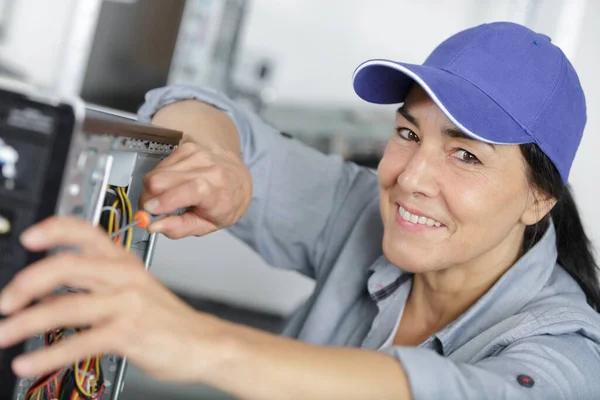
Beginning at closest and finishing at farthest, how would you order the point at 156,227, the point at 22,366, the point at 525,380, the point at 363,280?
the point at 22,366 < the point at 525,380 < the point at 156,227 < the point at 363,280

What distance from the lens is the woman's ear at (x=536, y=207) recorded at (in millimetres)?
1263

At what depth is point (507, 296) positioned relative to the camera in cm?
125

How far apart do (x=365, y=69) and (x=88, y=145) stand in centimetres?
71

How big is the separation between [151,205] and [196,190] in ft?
0.35

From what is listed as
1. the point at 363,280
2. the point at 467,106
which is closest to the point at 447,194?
the point at 467,106

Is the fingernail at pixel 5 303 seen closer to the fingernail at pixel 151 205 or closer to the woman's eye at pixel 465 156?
the fingernail at pixel 151 205

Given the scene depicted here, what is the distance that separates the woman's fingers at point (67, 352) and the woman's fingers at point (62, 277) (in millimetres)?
39

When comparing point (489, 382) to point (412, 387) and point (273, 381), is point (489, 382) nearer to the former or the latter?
point (412, 387)

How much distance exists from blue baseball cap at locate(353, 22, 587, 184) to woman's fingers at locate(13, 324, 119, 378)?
68cm

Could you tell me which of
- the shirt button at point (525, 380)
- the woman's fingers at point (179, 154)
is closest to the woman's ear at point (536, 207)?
the shirt button at point (525, 380)

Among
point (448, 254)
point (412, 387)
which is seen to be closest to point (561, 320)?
point (448, 254)

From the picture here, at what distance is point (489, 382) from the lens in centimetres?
83

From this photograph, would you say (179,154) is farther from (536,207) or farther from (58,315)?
(536,207)

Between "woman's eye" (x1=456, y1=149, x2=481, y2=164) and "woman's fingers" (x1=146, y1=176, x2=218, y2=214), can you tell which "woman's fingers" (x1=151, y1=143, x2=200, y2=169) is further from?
"woman's eye" (x1=456, y1=149, x2=481, y2=164)
